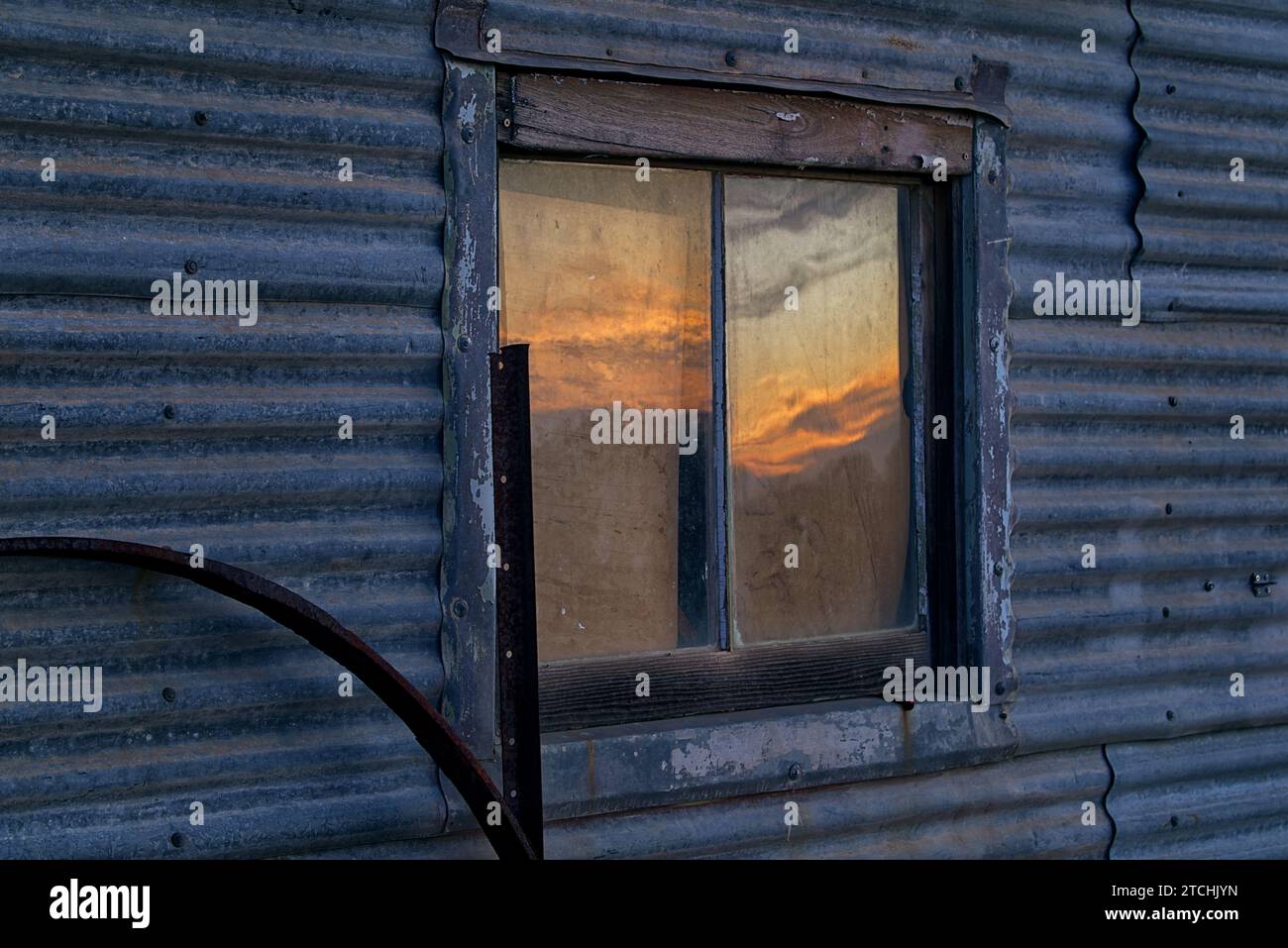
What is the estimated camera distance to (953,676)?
4.12 metres

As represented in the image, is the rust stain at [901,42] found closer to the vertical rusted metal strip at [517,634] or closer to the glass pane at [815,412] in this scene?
the glass pane at [815,412]

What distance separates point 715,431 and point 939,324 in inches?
32.3

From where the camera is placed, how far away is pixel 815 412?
4.01 meters

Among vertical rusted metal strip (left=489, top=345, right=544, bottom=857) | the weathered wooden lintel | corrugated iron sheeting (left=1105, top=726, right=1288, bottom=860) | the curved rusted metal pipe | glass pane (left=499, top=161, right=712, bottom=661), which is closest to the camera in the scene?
the curved rusted metal pipe

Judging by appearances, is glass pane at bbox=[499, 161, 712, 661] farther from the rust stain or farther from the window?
the rust stain

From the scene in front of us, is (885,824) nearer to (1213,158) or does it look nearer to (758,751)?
(758,751)

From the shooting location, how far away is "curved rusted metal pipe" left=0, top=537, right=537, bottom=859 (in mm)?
2842

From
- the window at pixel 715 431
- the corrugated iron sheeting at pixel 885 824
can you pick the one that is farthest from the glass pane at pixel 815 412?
the corrugated iron sheeting at pixel 885 824

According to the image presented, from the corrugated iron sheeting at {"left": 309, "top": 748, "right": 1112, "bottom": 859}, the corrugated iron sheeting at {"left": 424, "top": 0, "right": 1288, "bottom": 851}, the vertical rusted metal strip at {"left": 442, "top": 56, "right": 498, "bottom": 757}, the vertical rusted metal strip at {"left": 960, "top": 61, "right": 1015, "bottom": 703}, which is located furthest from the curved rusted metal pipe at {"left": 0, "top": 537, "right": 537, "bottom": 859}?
the corrugated iron sheeting at {"left": 424, "top": 0, "right": 1288, "bottom": 851}

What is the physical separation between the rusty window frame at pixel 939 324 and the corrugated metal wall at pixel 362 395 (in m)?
0.07

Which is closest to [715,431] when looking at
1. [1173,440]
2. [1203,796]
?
[1173,440]

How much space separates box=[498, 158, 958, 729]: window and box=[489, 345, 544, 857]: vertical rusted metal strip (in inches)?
11.1

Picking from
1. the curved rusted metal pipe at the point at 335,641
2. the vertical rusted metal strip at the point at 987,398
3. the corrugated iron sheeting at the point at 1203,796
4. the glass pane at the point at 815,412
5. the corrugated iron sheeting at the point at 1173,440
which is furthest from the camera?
the corrugated iron sheeting at the point at 1203,796

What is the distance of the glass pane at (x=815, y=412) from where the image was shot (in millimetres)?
3904
